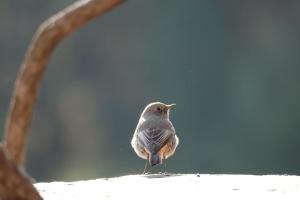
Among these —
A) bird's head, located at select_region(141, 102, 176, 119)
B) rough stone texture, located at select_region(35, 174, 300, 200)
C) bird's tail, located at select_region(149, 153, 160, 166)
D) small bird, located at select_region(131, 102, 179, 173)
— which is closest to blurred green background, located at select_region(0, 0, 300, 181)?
bird's head, located at select_region(141, 102, 176, 119)

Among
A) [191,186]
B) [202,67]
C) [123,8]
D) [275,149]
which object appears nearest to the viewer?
[191,186]

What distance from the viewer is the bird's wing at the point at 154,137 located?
41.7 ft

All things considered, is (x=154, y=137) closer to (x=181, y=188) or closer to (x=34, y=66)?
(x=181, y=188)

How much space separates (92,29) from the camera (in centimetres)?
3828

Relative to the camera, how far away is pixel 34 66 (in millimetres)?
6262

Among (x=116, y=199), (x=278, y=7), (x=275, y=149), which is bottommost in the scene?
(x=116, y=199)

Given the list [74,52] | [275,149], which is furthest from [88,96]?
[275,149]

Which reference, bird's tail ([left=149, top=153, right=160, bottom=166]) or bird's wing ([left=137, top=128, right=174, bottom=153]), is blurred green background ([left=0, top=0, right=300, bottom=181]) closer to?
bird's wing ([left=137, top=128, right=174, bottom=153])

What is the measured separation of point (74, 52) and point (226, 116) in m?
5.88

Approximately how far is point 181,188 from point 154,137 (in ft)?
10.5

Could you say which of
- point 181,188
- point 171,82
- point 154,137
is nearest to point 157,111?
point 154,137

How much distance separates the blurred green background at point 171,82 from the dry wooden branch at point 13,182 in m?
25.3

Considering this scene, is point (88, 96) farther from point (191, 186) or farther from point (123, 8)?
point (191, 186)

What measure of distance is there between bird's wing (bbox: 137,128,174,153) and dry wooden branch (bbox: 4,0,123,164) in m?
6.41
